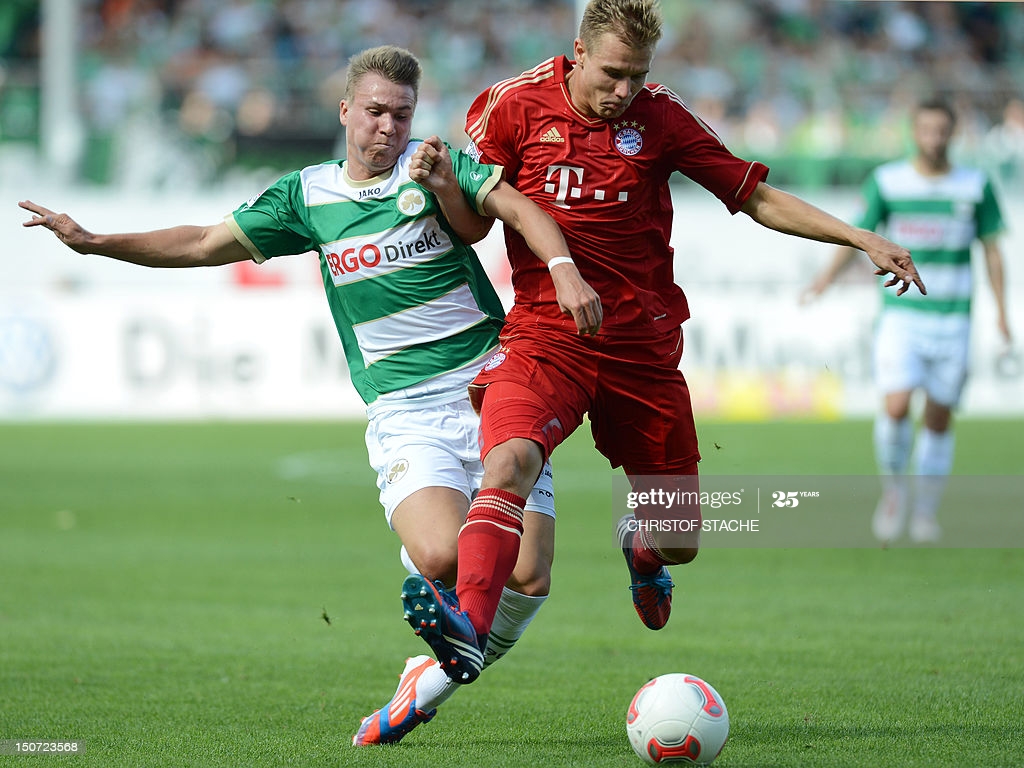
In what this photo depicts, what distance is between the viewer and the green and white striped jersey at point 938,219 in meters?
9.96

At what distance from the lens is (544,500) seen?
538cm

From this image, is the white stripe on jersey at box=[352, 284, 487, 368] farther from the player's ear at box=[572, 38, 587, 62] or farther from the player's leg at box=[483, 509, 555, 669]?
the player's ear at box=[572, 38, 587, 62]

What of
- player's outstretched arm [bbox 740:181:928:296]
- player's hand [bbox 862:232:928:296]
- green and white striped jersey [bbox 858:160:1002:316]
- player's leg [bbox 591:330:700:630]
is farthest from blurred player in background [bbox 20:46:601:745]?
green and white striped jersey [bbox 858:160:1002:316]

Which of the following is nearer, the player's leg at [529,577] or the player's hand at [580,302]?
the player's hand at [580,302]

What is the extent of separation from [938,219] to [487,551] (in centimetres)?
646

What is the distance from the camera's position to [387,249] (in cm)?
532

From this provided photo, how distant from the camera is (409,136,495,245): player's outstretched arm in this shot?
196 inches

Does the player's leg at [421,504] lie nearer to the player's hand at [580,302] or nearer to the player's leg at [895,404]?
the player's hand at [580,302]

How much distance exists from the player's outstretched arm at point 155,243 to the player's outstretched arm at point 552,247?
1.01m

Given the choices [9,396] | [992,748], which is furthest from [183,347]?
[992,748]

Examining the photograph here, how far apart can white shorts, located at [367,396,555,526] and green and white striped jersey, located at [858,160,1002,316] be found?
5.35m

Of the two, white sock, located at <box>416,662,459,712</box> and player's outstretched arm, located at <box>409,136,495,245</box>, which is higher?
player's outstretched arm, located at <box>409,136,495,245</box>

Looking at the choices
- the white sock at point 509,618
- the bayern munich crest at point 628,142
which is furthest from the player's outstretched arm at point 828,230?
the white sock at point 509,618

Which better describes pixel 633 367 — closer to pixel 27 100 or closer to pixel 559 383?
pixel 559 383
